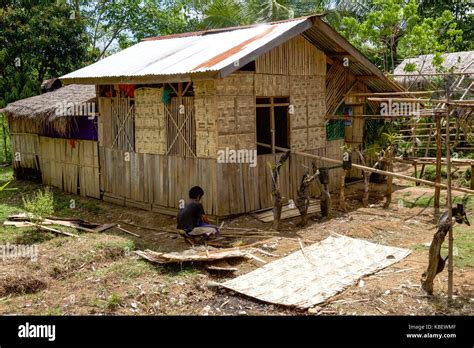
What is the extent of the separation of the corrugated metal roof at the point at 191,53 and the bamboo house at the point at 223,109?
42mm

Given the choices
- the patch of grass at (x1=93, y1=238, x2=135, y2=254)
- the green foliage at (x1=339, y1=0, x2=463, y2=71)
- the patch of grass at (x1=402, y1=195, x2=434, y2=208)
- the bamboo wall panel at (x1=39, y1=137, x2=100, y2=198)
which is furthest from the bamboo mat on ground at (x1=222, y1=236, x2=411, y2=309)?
the green foliage at (x1=339, y1=0, x2=463, y2=71)

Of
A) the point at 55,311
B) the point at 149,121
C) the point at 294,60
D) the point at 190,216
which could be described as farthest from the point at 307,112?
the point at 55,311

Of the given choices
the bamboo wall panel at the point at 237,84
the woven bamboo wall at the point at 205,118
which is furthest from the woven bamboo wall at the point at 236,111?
the woven bamboo wall at the point at 205,118

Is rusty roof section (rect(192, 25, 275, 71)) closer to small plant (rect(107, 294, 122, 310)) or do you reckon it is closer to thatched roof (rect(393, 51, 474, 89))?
small plant (rect(107, 294, 122, 310))

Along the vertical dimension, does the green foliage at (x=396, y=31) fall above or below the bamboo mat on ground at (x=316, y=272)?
above

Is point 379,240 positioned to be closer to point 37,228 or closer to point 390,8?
point 37,228

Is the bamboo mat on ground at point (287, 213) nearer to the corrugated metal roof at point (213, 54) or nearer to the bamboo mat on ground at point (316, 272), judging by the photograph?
the bamboo mat on ground at point (316, 272)

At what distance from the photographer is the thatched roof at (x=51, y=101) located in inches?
589

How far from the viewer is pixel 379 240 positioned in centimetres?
993

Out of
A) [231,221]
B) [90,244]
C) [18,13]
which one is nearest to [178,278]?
[90,244]

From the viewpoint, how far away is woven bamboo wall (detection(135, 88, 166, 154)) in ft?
39.1

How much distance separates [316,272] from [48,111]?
1013 cm

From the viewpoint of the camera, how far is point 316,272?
26.4 ft

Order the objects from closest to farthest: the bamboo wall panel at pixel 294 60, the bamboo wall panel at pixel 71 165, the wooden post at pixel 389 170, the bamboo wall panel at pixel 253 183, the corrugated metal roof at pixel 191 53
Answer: the corrugated metal roof at pixel 191 53, the bamboo wall panel at pixel 253 183, the bamboo wall panel at pixel 294 60, the wooden post at pixel 389 170, the bamboo wall panel at pixel 71 165
